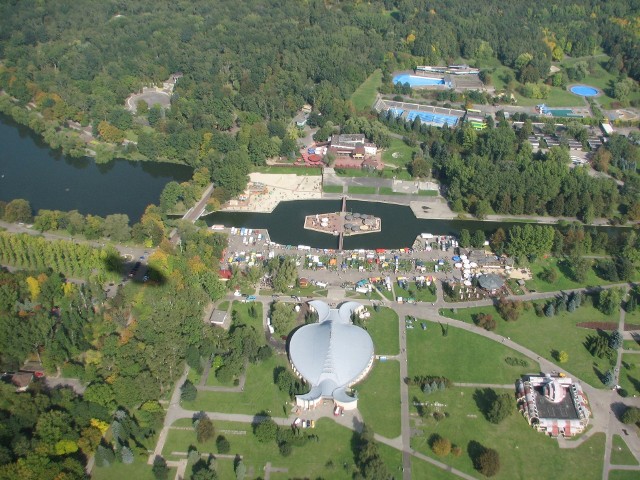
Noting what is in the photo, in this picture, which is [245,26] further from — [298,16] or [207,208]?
[207,208]

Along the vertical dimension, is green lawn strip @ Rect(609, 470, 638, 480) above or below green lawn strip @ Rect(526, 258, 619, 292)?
below

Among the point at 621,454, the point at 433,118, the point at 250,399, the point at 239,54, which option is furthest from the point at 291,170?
the point at 621,454

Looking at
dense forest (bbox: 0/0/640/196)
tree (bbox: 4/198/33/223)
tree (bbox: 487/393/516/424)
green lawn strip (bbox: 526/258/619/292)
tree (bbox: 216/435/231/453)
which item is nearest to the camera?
tree (bbox: 216/435/231/453)

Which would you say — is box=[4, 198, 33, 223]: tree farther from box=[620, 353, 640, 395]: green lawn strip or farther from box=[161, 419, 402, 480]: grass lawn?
box=[620, 353, 640, 395]: green lawn strip

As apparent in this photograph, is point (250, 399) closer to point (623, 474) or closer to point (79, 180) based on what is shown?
point (623, 474)

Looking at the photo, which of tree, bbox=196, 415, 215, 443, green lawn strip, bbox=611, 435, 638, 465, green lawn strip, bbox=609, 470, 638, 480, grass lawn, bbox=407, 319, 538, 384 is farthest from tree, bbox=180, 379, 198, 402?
green lawn strip, bbox=611, 435, 638, 465

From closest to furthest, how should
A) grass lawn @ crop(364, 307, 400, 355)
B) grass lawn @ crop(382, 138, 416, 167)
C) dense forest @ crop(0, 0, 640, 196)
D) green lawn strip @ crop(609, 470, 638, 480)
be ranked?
green lawn strip @ crop(609, 470, 638, 480)
grass lawn @ crop(364, 307, 400, 355)
grass lawn @ crop(382, 138, 416, 167)
dense forest @ crop(0, 0, 640, 196)

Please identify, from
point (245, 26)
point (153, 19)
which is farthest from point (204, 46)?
point (153, 19)
